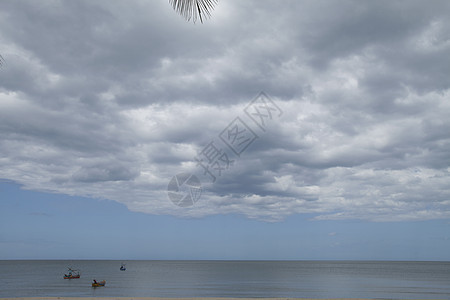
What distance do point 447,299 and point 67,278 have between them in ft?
249

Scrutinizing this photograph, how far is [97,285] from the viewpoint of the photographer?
2426 inches

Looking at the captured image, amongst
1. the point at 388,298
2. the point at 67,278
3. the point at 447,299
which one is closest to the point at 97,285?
the point at 67,278

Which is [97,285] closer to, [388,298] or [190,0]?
[388,298]

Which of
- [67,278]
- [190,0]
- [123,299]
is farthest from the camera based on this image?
[67,278]

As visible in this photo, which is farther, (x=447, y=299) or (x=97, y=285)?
(x=97, y=285)

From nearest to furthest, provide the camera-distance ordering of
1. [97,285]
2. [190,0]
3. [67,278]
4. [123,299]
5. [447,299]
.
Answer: [190,0]
[123,299]
[447,299]
[97,285]
[67,278]

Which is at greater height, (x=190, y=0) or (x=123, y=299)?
(x=190, y=0)

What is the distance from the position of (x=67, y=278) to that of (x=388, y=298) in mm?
70023

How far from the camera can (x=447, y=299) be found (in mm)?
42375

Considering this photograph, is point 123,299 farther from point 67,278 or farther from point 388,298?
point 67,278

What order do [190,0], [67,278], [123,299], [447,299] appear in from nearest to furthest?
1. [190,0]
2. [123,299]
3. [447,299]
4. [67,278]

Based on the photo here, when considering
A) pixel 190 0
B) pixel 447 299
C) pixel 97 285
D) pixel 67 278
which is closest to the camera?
pixel 190 0

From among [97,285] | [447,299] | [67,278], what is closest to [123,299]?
[447,299]

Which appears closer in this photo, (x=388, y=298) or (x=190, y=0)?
(x=190, y=0)
